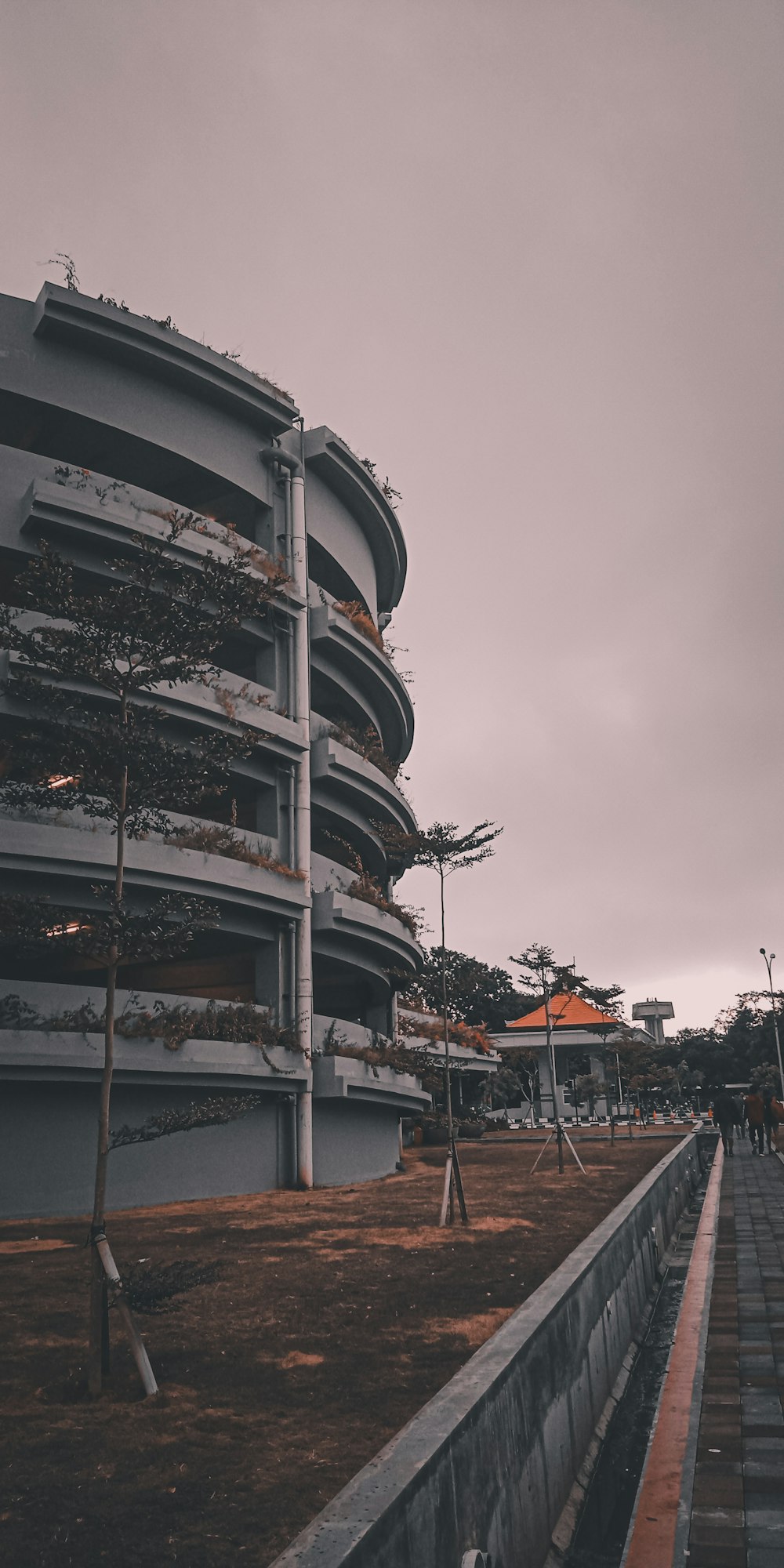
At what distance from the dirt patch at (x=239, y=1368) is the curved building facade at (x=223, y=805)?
291 centimetres

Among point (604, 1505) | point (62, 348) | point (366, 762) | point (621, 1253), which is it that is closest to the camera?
point (604, 1505)

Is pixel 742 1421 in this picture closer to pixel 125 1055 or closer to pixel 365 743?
pixel 125 1055

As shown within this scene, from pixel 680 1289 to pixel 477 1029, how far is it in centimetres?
2350

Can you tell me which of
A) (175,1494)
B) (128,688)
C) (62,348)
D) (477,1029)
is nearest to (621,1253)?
(175,1494)

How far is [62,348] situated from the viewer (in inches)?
842

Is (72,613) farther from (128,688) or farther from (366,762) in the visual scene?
(366,762)

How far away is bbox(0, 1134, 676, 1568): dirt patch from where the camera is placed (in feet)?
15.2

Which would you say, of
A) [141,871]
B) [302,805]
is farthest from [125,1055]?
[302,805]

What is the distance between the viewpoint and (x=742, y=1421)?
6.26 m

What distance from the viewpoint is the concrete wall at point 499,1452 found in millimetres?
3398

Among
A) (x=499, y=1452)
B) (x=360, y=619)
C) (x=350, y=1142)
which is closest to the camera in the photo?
(x=499, y=1452)

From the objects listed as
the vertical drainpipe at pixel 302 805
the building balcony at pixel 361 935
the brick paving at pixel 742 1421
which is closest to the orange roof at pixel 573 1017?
the building balcony at pixel 361 935

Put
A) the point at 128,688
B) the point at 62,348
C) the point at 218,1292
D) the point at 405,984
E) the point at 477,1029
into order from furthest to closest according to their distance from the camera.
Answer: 1. the point at 477,1029
2. the point at 405,984
3. the point at 62,348
4. the point at 218,1292
5. the point at 128,688

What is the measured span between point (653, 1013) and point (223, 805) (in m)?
84.4
